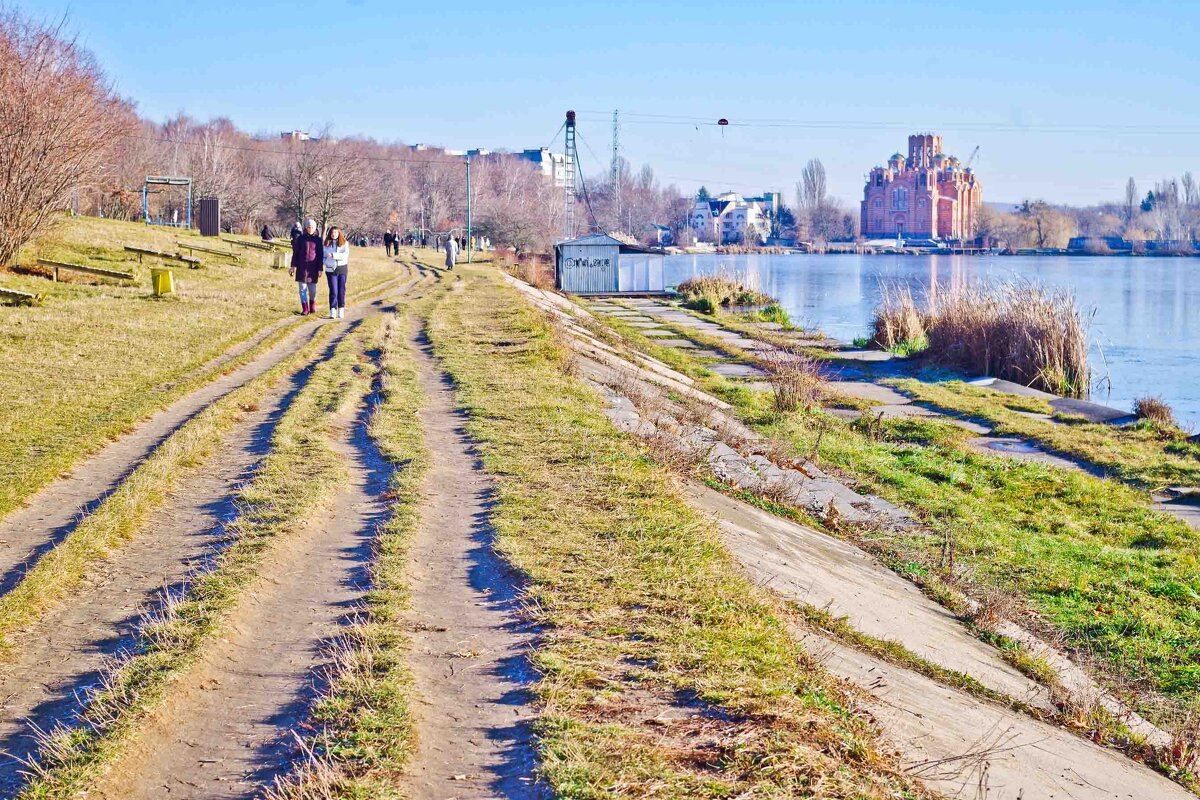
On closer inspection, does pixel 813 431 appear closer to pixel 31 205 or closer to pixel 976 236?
pixel 31 205

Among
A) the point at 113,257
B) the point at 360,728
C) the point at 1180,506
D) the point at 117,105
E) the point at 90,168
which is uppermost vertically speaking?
the point at 117,105

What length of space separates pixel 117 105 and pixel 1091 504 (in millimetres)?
26487

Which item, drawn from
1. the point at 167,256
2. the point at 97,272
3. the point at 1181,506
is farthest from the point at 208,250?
the point at 1181,506

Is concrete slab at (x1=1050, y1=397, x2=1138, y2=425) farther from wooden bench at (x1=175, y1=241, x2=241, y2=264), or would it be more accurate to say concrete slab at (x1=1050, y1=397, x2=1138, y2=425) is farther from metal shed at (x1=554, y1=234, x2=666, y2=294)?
metal shed at (x1=554, y1=234, x2=666, y2=294)

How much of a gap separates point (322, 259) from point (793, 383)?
821 cm

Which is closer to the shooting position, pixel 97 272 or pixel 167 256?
pixel 97 272

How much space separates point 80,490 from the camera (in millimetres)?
7773

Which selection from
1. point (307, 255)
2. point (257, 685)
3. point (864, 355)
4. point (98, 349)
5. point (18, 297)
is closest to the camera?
point (257, 685)

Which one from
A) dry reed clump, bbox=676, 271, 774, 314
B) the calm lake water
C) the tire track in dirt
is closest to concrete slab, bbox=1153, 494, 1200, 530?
the calm lake water

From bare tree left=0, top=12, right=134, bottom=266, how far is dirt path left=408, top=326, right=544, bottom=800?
18.5 m

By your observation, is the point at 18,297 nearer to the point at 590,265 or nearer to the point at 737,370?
the point at 737,370

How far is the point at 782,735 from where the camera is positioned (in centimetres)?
438

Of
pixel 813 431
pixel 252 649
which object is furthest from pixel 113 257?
pixel 252 649

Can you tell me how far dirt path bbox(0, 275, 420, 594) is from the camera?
6449 millimetres
